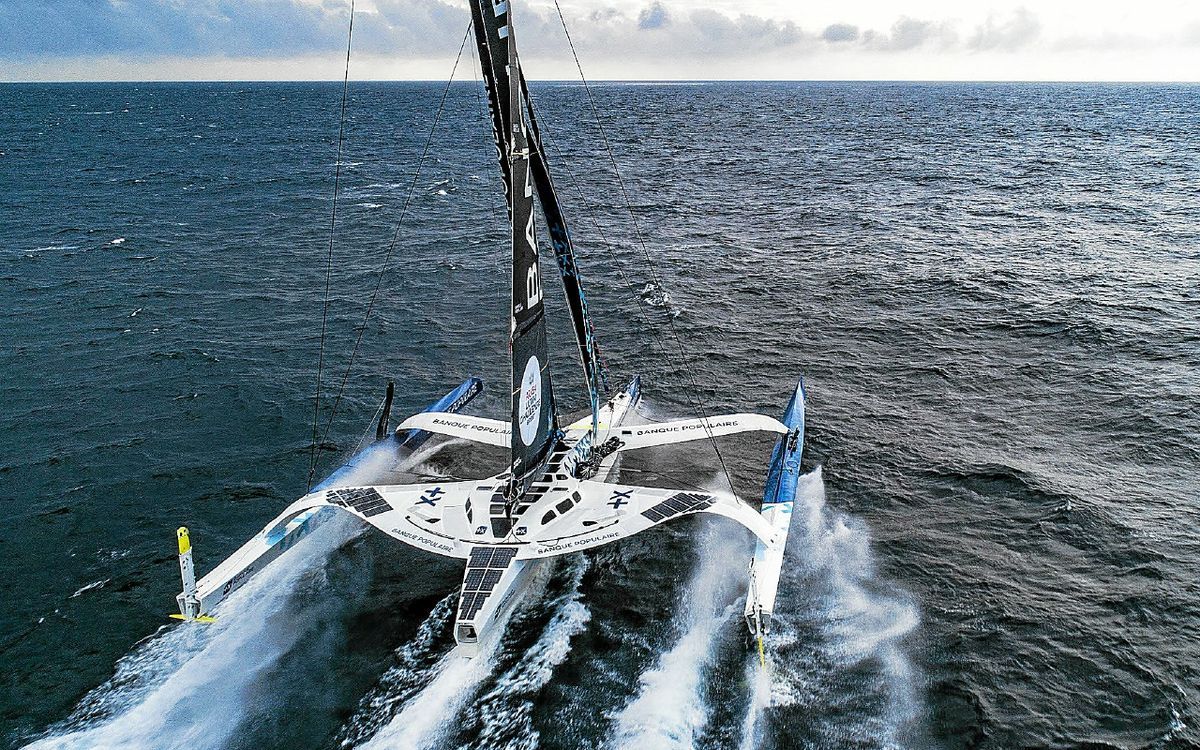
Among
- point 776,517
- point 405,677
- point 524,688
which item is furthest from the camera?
point 776,517

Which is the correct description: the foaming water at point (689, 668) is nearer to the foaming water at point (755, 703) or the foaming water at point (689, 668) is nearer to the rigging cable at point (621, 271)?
the foaming water at point (755, 703)

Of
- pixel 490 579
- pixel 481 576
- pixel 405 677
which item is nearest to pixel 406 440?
pixel 481 576

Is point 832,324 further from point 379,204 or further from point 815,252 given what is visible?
point 379,204

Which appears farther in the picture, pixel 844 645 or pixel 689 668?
pixel 844 645

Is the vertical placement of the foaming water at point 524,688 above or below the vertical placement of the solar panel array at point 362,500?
below

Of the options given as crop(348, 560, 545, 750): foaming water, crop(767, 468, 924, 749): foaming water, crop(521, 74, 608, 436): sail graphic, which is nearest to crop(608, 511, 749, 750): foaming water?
crop(767, 468, 924, 749): foaming water

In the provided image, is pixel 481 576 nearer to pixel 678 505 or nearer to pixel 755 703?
pixel 678 505

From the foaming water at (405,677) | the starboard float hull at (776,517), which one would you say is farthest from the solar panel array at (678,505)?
the foaming water at (405,677)

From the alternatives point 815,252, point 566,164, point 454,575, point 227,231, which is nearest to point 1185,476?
point 454,575
